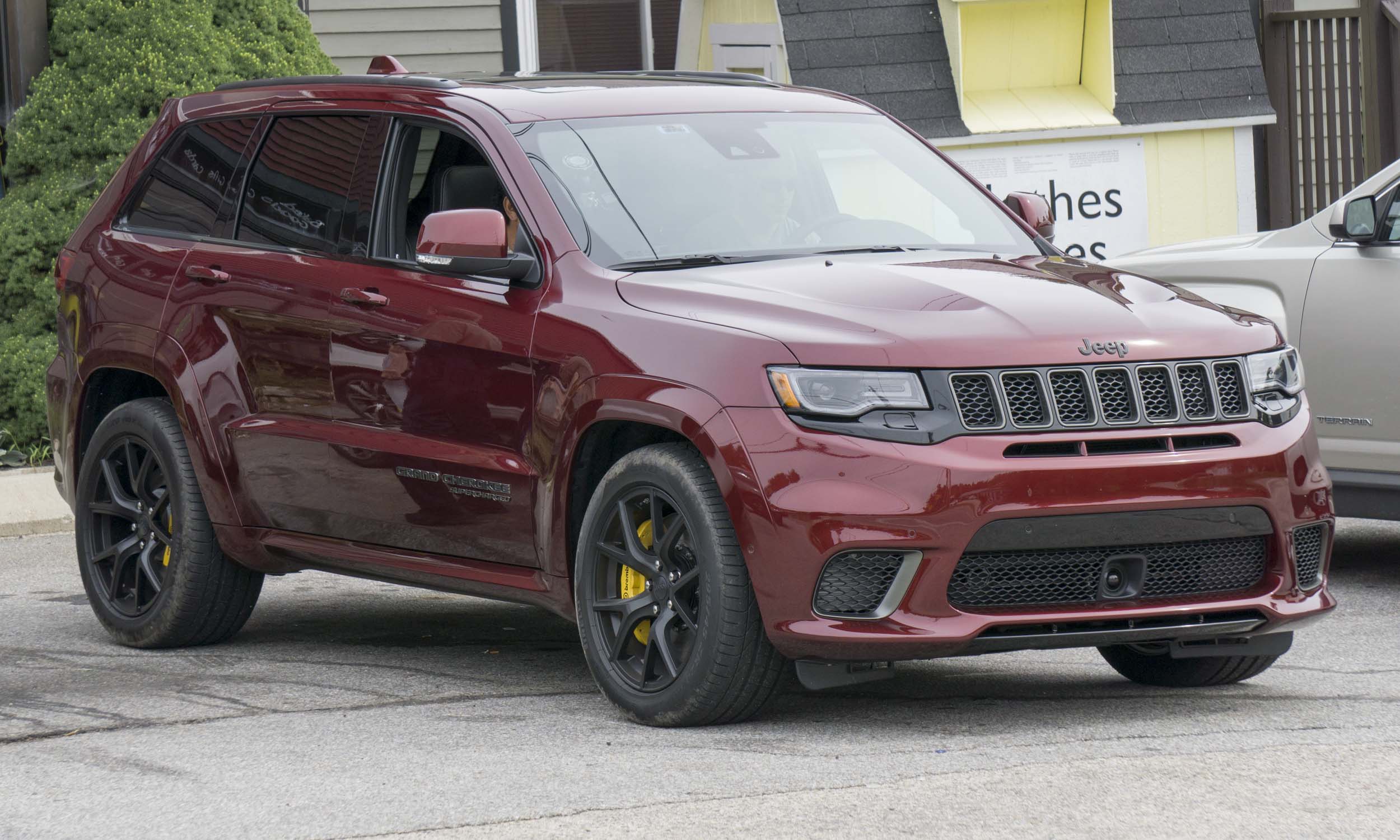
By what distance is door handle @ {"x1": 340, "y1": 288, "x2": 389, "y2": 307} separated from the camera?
6.40 meters

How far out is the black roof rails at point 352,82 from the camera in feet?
22.2

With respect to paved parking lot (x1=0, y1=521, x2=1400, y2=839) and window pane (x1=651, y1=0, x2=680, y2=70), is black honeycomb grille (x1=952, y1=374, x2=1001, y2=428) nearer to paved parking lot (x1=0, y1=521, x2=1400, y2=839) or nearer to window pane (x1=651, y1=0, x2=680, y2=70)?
paved parking lot (x1=0, y1=521, x2=1400, y2=839)

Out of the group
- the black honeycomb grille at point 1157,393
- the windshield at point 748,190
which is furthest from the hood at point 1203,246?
the black honeycomb grille at point 1157,393

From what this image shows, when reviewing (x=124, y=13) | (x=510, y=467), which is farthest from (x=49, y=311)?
(x=510, y=467)

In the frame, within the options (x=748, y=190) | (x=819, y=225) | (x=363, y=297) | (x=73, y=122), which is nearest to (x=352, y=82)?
(x=363, y=297)

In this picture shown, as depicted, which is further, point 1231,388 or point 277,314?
point 277,314

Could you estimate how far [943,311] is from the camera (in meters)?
5.43

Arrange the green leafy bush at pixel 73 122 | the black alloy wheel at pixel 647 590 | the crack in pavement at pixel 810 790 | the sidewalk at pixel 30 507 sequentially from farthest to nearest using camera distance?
the green leafy bush at pixel 73 122 → the sidewalk at pixel 30 507 → the black alloy wheel at pixel 647 590 → the crack in pavement at pixel 810 790

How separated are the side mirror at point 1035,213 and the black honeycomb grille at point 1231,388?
4.80ft

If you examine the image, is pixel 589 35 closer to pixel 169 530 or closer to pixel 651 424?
pixel 169 530

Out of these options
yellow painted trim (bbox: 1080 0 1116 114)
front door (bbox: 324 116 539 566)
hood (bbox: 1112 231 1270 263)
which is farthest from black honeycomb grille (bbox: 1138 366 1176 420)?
yellow painted trim (bbox: 1080 0 1116 114)

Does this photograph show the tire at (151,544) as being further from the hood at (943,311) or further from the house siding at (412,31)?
the house siding at (412,31)

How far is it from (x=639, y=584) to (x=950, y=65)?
9283 millimetres

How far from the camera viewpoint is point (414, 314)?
20.6 feet
